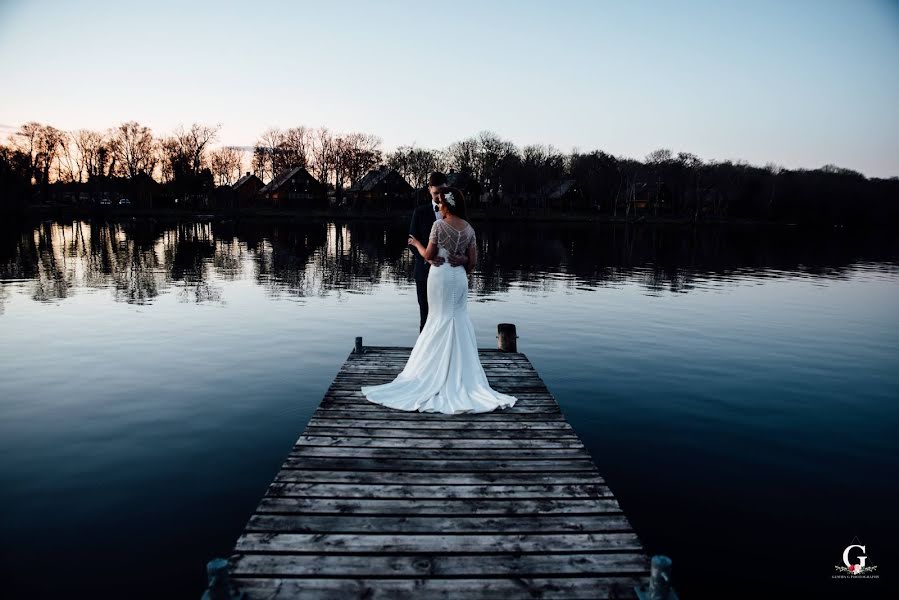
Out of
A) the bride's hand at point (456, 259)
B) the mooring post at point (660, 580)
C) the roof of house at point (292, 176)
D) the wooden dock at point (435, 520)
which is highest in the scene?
the roof of house at point (292, 176)

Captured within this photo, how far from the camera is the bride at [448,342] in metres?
8.01

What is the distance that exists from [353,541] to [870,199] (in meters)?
149

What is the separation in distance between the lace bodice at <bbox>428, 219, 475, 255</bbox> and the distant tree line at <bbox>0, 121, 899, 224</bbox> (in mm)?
103406

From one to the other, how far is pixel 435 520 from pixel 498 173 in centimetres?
11138

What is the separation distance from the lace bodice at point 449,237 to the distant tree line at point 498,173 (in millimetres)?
103406

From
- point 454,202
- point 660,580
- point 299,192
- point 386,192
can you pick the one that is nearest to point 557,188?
point 386,192

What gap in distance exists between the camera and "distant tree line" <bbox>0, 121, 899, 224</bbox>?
11019 centimetres

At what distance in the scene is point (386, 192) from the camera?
110625mm

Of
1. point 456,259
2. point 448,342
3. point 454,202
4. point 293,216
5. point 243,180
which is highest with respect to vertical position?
point 243,180

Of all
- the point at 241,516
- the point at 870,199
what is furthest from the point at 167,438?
the point at 870,199

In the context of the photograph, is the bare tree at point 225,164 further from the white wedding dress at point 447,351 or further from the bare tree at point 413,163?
the white wedding dress at point 447,351

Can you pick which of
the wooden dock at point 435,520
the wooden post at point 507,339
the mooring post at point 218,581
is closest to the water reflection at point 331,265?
the wooden post at point 507,339

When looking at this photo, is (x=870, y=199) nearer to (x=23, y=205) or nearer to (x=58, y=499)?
(x=58, y=499)

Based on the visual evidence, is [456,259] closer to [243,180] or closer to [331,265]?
[331,265]
